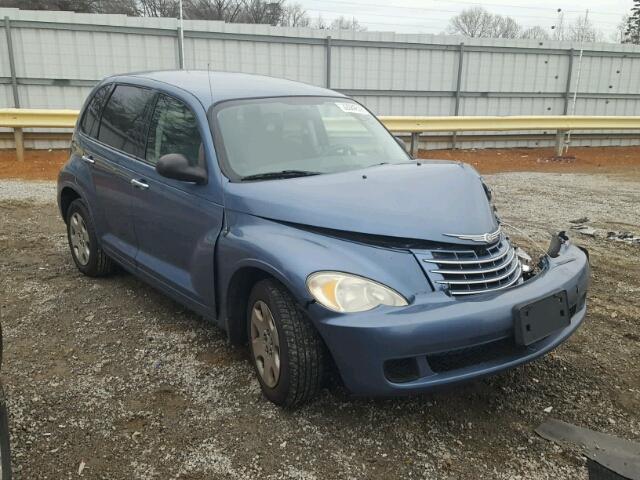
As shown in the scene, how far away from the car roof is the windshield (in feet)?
0.30

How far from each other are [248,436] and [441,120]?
1179 cm

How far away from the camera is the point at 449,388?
277 centimetres

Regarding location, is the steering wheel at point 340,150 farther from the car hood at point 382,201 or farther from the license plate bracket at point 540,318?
the license plate bracket at point 540,318

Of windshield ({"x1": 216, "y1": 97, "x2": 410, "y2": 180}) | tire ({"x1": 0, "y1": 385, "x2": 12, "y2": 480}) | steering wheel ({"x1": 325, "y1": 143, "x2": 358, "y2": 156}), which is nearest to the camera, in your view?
tire ({"x1": 0, "y1": 385, "x2": 12, "y2": 480})

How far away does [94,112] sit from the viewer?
511 cm

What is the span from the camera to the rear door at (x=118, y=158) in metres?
4.34

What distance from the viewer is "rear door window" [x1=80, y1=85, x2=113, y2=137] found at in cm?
500

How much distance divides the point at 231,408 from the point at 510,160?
41.4 feet

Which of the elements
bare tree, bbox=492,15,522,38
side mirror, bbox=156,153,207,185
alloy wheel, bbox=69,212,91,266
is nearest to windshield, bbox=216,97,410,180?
side mirror, bbox=156,153,207,185

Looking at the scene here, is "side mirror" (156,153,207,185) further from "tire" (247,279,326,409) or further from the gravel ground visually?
the gravel ground

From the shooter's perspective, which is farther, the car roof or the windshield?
the car roof

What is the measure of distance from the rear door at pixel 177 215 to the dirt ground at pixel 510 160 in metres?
7.60

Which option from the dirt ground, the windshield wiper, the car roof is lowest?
the dirt ground

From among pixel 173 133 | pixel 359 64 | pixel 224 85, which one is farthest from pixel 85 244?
pixel 359 64
